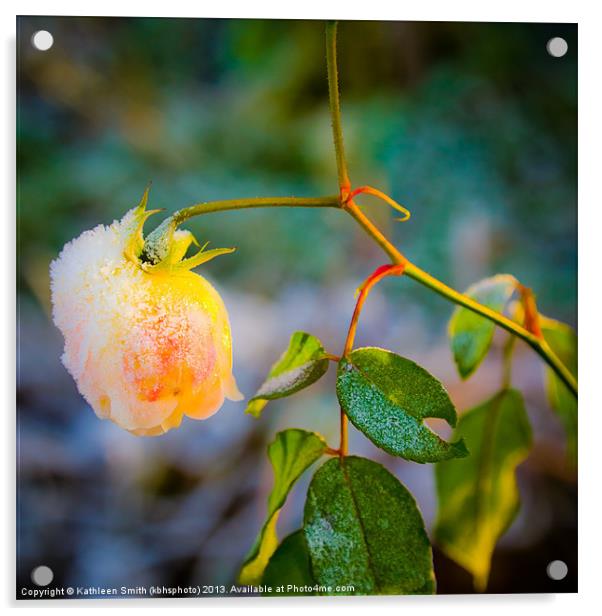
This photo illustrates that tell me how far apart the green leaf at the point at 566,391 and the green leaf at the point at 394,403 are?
247 millimetres

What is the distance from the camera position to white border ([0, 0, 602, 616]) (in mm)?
940

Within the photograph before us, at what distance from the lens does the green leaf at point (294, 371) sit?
0.83m

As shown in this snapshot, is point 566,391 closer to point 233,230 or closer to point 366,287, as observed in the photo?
point 366,287

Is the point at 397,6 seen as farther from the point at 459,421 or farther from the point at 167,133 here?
the point at 459,421

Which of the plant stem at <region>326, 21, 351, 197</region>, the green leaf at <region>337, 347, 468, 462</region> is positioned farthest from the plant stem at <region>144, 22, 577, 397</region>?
the green leaf at <region>337, 347, 468, 462</region>

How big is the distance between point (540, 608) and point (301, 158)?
0.66 metres

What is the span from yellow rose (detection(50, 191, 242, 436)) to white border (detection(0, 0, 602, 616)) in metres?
0.14

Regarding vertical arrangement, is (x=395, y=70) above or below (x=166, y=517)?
above

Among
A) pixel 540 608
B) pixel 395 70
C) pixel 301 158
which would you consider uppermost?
pixel 395 70

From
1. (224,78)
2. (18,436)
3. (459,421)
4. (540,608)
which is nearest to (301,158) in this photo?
(224,78)

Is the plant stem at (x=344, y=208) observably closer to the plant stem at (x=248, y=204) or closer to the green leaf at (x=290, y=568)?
the plant stem at (x=248, y=204)

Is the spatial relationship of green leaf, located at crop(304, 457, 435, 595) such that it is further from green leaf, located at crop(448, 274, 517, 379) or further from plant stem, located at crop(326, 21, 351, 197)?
plant stem, located at crop(326, 21, 351, 197)

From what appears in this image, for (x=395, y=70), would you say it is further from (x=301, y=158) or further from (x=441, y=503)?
(x=441, y=503)

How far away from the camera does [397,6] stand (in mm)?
973
